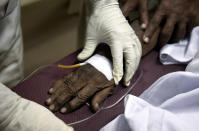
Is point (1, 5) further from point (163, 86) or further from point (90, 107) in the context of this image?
point (163, 86)

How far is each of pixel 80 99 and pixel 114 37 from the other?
238 millimetres

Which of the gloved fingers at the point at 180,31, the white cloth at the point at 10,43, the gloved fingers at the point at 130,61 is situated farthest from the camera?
the gloved fingers at the point at 180,31

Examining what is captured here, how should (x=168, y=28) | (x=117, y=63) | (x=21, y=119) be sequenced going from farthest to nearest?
(x=168, y=28) → (x=117, y=63) → (x=21, y=119)

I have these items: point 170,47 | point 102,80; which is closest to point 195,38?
point 170,47

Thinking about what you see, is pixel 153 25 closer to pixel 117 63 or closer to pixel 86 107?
pixel 117 63

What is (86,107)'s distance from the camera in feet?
2.51

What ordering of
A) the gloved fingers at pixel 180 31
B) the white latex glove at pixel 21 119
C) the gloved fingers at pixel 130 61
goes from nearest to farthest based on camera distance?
the white latex glove at pixel 21 119, the gloved fingers at pixel 130 61, the gloved fingers at pixel 180 31

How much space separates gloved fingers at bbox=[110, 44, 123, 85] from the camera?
800 millimetres

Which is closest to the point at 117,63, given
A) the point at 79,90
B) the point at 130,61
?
the point at 130,61

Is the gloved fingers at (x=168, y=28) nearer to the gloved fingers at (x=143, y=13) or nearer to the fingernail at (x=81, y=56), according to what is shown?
the gloved fingers at (x=143, y=13)

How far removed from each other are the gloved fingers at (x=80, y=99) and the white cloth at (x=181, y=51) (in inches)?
12.2

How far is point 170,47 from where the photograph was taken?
931mm

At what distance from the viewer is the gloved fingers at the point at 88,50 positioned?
2.85 ft

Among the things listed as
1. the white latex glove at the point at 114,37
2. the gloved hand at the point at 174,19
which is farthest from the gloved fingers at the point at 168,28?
the white latex glove at the point at 114,37
